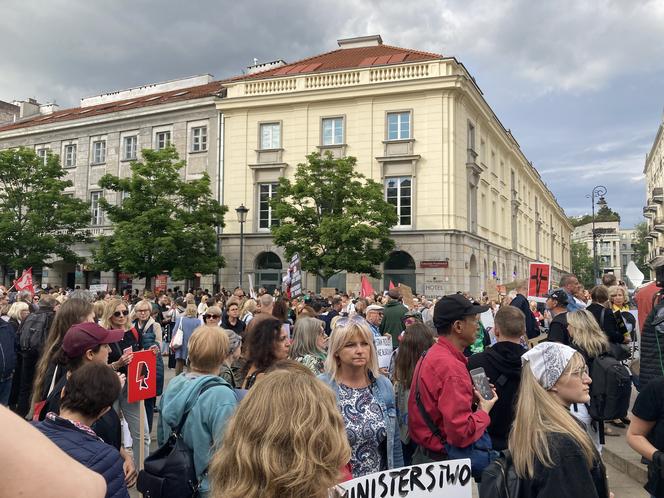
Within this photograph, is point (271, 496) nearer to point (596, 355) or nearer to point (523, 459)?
point (523, 459)

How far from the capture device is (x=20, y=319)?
8.95 m

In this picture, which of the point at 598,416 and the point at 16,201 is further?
the point at 16,201

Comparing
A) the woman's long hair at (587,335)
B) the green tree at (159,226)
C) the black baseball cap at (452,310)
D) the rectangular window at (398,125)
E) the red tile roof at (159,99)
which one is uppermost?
the red tile roof at (159,99)

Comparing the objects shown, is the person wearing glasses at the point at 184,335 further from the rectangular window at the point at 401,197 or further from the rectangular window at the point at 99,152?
the rectangular window at the point at 99,152

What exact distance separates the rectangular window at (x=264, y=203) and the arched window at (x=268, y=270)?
1838 mm

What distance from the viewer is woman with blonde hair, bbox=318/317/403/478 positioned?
3551 mm

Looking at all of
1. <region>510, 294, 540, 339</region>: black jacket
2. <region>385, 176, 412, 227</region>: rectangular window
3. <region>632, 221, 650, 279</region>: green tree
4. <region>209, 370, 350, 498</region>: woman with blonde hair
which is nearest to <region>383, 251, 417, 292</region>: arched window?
<region>385, 176, 412, 227</region>: rectangular window

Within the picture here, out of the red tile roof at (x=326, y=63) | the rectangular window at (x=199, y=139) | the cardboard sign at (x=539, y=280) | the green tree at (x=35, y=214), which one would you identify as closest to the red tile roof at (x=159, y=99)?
the red tile roof at (x=326, y=63)

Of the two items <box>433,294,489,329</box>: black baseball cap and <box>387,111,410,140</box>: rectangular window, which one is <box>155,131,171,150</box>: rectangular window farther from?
<box>433,294,489,329</box>: black baseball cap

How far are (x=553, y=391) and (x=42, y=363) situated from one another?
15.0ft

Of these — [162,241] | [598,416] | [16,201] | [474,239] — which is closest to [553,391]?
[598,416]

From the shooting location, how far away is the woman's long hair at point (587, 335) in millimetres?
5441

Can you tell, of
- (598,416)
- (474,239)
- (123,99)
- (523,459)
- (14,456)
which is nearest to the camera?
(14,456)

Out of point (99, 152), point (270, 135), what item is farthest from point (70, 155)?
point (270, 135)
